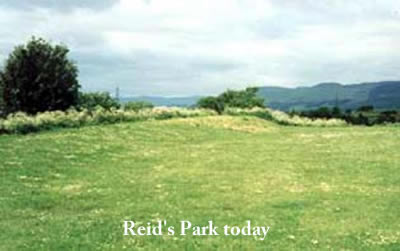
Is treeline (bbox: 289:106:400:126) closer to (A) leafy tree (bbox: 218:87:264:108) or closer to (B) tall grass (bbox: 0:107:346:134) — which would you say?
(B) tall grass (bbox: 0:107:346:134)

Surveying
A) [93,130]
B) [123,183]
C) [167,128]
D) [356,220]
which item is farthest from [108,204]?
[167,128]

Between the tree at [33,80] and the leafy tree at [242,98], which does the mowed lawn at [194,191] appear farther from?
the leafy tree at [242,98]

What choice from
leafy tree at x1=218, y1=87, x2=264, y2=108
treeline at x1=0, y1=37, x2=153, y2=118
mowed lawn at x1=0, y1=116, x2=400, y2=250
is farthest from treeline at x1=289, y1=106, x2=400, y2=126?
mowed lawn at x1=0, y1=116, x2=400, y2=250

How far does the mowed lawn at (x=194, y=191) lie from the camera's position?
604 inches

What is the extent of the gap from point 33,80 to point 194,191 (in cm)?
4510

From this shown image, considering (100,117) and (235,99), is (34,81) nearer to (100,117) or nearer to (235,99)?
(100,117)

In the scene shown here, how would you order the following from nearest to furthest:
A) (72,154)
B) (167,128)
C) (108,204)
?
(108,204)
(72,154)
(167,128)

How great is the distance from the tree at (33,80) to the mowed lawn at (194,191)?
943 inches

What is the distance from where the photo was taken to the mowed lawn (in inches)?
604

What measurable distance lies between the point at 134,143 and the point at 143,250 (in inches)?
953

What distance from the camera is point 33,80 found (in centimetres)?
6362

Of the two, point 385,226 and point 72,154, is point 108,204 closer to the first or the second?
point 385,226

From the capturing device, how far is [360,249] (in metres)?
14.4


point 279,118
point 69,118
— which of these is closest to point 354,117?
point 279,118
